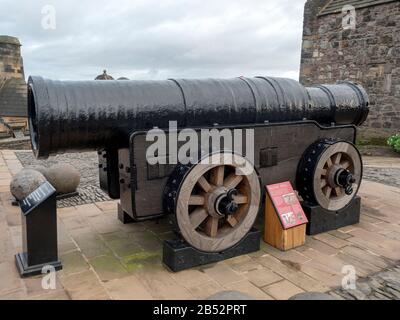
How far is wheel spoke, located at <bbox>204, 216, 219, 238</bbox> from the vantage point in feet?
10.2

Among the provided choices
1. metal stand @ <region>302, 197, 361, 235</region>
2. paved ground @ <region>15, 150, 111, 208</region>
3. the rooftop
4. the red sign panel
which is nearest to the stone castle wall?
the rooftop

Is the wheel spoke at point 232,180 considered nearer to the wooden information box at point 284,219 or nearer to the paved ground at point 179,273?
the wooden information box at point 284,219

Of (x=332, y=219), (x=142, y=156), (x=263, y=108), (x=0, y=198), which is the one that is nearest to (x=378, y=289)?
(x=332, y=219)

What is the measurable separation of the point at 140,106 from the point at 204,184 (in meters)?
0.78

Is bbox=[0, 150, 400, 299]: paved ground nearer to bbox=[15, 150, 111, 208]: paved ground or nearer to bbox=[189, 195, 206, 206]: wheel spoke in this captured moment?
bbox=[189, 195, 206, 206]: wheel spoke

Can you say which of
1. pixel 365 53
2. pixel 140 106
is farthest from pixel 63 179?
pixel 365 53

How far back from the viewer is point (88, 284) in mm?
2742

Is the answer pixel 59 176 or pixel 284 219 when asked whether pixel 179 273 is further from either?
pixel 59 176

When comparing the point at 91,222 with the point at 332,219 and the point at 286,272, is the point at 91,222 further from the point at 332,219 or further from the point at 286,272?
the point at 332,219

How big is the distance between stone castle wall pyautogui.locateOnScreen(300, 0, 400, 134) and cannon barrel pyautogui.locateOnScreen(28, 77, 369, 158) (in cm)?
794

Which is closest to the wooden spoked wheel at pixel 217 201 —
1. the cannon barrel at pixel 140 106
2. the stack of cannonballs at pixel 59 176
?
the cannon barrel at pixel 140 106

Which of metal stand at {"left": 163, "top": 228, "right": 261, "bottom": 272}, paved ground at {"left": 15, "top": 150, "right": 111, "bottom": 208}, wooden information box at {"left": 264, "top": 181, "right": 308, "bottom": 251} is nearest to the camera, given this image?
metal stand at {"left": 163, "top": 228, "right": 261, "bottom": 272}

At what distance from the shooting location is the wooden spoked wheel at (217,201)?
2.91 metres

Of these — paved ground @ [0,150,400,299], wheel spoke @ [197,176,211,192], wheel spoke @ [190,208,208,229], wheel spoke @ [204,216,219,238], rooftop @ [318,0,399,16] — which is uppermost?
A: rooftop @ [318,0,399,16]
